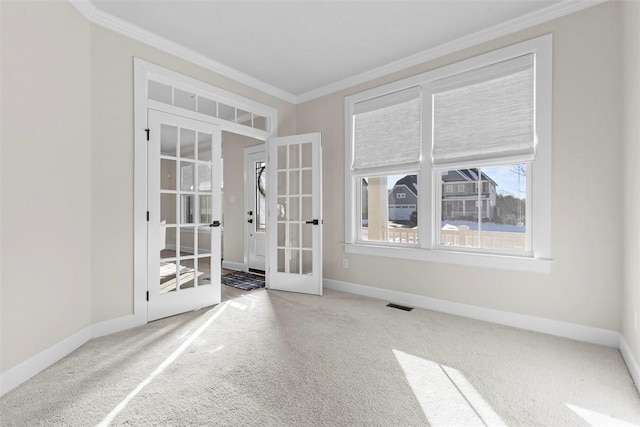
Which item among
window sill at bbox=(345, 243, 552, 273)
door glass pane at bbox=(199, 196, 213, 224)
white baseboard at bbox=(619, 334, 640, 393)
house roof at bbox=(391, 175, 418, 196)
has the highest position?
house roof at bbox=(391, 175, 418, 196)

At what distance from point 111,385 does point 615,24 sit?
14.4 ft

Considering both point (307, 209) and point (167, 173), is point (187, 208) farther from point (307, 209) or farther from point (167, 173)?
point (307, 209)

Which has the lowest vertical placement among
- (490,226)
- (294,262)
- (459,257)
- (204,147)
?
(294,262)

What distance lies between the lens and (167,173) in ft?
9.84

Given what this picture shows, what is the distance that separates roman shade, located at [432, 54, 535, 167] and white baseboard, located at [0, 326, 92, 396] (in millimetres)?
3616

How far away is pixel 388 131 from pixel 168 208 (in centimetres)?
261

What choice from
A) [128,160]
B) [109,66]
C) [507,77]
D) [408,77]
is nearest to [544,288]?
[507,77]

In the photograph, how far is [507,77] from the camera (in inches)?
109

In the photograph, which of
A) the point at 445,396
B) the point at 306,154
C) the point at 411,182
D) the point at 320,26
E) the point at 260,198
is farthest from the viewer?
the point at 260,198

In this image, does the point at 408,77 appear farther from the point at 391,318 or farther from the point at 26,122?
the point at 26,122

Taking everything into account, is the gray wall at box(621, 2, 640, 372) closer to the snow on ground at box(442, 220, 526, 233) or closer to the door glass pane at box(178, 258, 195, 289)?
the snow on ground at box(442, 220, 526, 233)

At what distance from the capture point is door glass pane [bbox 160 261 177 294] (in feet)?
9.78

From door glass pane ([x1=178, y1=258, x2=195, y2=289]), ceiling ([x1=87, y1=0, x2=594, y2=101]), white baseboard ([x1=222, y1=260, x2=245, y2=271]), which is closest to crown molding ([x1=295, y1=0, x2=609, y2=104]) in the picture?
ceiling ([x1=87, y1=0, x2=594, y2=101])

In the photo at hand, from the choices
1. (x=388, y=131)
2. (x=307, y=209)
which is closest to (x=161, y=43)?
(x=307, y=209)
